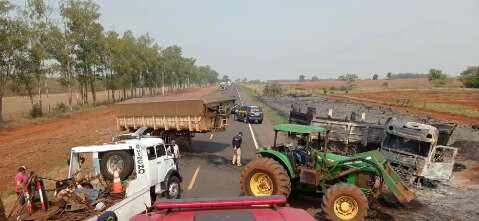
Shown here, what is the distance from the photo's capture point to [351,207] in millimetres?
10938

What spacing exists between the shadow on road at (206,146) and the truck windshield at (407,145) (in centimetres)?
921

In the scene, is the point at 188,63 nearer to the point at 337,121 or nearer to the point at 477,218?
the point at 337,121

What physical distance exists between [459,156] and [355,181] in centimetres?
1331

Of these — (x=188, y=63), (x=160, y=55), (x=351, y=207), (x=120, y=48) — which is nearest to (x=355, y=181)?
(x=351, y=207)

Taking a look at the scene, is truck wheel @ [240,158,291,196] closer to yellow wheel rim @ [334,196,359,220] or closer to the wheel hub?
yellow wheel rim @ [334,196,359,220]

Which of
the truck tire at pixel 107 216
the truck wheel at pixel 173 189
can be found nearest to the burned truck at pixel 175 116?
the truck wheel at pixel 173 189

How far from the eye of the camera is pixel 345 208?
36.0 ft

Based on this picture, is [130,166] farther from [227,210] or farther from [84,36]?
[84,36]

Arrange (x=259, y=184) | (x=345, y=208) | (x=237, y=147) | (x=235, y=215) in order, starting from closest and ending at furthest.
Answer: (x=235, y=215) < (x=345, y=208) < (x=259, y=184) < (x=237, y=147)

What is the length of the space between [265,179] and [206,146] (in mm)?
12175

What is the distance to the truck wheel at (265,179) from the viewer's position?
12.0 metres

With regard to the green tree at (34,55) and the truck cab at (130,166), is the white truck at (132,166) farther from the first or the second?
the green tree at (34,55)

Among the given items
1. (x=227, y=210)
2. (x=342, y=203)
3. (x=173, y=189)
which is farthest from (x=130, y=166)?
(x=227, y=210)

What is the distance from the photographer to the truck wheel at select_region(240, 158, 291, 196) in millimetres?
12023
